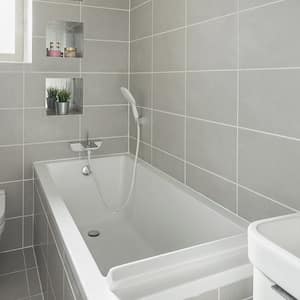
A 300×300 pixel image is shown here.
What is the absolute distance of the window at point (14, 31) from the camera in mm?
2430

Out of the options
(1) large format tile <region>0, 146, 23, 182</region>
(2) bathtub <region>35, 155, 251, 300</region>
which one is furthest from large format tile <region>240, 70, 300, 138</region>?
(1) large format tile <region>0, 146, 23, 182</region>

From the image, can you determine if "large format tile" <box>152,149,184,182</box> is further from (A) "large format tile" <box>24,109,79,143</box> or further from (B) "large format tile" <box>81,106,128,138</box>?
(A) "large format tile" <box>24,109,79,143</box>

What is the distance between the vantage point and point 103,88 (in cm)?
259

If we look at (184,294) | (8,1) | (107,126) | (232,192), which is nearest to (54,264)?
(184,294)

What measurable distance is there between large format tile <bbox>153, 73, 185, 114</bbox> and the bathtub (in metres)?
0.46

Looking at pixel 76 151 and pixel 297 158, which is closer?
pixel 297 158

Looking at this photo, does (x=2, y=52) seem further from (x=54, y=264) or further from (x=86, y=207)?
(x=54, y=264)

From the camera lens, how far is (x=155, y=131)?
229cm

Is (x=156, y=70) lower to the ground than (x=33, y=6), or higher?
lower

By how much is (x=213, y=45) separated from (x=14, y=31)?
5.37 ft

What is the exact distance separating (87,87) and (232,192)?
1.49 m

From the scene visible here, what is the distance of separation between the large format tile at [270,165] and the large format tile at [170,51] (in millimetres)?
699

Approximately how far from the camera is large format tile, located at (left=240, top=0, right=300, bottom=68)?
1176 millimetres

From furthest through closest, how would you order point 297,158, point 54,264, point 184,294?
1. point 54,264
2. point 297,158
3. point 184,294
